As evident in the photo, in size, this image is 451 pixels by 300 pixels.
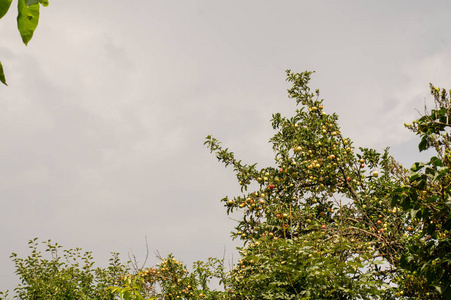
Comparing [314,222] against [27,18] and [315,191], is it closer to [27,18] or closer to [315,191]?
[315,191]

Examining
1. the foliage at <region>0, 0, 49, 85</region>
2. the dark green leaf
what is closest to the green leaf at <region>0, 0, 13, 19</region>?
the foliage at <region>0, 0, 49, 85</region>

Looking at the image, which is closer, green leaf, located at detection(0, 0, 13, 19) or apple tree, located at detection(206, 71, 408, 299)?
green leaf, located at detection(0, 0, 13, 19)

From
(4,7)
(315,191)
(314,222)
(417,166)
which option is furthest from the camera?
(315,191)

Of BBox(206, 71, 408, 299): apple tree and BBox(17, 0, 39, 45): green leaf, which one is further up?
BBox(206, 71, 408, 299): apple tree

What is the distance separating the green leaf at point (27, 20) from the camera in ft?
3.49

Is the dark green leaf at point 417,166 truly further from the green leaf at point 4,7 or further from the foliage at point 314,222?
the green leaf at point 4,7

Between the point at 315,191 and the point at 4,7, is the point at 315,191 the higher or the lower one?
the higher one

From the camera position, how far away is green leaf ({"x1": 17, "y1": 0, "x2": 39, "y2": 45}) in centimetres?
106

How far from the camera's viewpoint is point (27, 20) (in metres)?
1.08

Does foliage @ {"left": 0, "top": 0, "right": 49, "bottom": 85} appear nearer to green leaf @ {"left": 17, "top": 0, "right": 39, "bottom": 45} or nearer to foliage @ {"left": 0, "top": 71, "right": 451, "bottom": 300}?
green leaf @ {"left": 17, "top": 0, "right": 39, "bottom": 45}

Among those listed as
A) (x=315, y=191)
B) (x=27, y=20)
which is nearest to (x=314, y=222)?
(x=315, y=191)

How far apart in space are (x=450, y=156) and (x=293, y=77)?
628cm

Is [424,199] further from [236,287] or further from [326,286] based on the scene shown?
[236,287]

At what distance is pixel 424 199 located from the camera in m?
4.04
